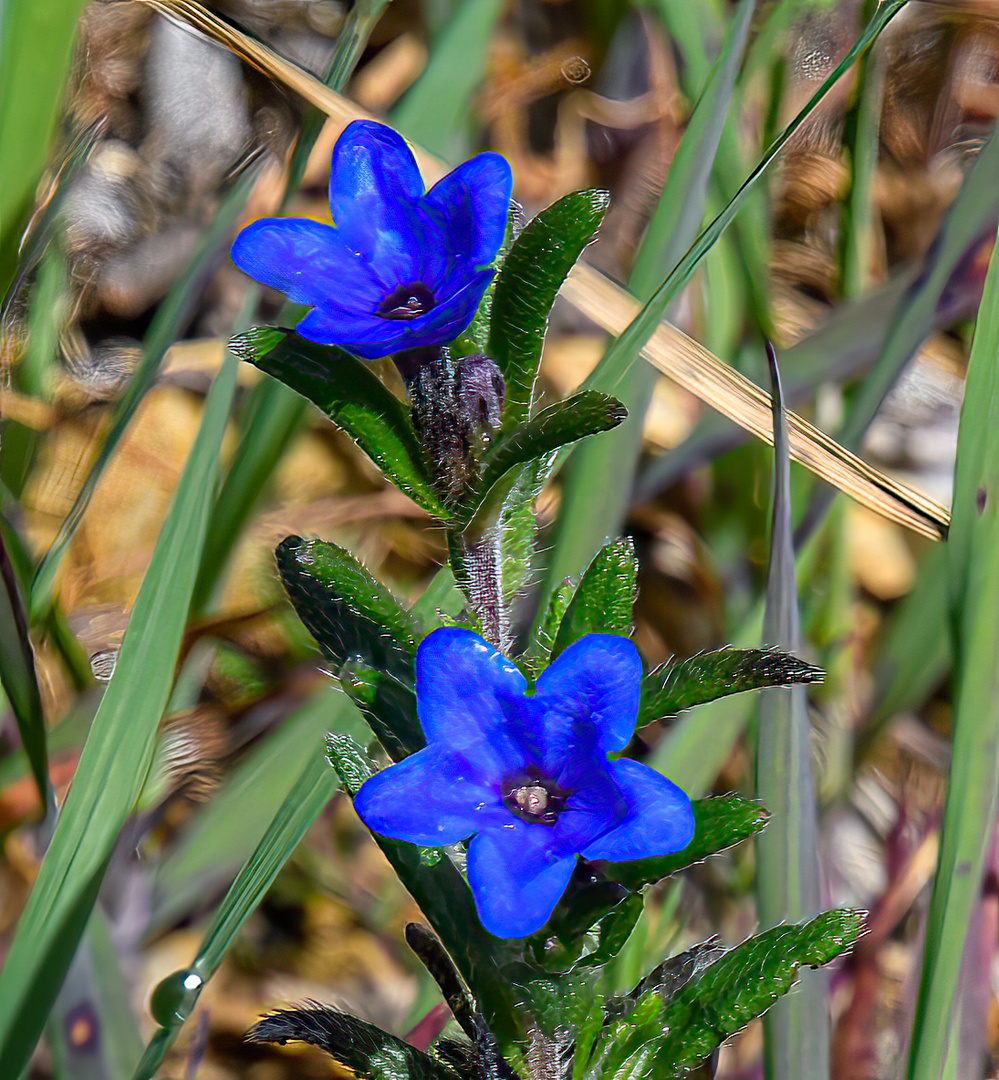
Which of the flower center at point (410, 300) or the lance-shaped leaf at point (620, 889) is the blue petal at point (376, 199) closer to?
the flower center at point (410, 300)

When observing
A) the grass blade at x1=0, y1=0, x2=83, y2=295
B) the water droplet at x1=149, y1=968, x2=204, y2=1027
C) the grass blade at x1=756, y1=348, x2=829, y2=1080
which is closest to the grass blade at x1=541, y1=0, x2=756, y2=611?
the grass blade at x1=756, y1=348, x2=829, y2=1080

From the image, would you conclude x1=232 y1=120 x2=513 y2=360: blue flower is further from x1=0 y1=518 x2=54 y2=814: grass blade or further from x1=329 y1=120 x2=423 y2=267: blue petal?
x1=0 y1=518 x2=54 y2=814: grass blade

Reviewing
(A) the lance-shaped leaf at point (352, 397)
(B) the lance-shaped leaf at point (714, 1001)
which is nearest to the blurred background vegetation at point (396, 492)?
(B) the lance-shaped leaf at point (714, 1001)

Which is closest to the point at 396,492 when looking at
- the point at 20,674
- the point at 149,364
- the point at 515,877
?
the point at 149,364

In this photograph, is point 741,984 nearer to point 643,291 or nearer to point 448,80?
point 643,291

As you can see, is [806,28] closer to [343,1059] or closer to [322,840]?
[322,840]

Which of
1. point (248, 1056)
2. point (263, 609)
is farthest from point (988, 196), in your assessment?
point (248, 1056)
